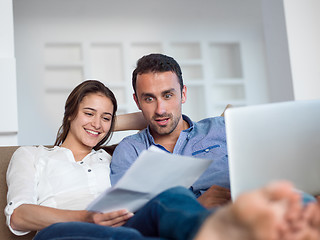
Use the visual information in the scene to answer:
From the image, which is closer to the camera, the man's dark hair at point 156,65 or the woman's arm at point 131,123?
the man's dark hair at point 156,65

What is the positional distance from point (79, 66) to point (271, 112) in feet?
13.0

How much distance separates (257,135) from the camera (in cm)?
121

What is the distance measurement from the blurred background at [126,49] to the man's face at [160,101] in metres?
2.76

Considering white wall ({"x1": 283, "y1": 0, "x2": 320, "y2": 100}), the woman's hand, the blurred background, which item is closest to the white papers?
the woman's hand

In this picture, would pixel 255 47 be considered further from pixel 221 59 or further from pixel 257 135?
pixel 257 135

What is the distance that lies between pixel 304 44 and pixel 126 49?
7.67 feet

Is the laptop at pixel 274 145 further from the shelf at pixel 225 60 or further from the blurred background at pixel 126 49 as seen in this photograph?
the shelf at pixel 225 60

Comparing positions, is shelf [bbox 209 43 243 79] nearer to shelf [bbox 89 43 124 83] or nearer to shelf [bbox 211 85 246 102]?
shelf [bbox 211 85 246 102]

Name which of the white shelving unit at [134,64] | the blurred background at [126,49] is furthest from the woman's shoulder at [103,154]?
the white shelving unit at [134,64]

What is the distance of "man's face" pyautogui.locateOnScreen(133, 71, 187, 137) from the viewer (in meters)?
1.96

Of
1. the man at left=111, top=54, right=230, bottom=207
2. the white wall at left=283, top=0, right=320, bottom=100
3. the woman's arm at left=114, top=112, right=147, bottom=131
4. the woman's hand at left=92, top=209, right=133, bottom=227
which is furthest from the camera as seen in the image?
the white wall at left=283, top=0, right=320, bottom=100

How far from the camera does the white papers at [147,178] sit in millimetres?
1153

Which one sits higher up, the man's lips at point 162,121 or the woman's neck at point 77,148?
the man's lips at point 162,121

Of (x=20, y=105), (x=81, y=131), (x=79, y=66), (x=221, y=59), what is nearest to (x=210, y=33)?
(x=221, y=59)
